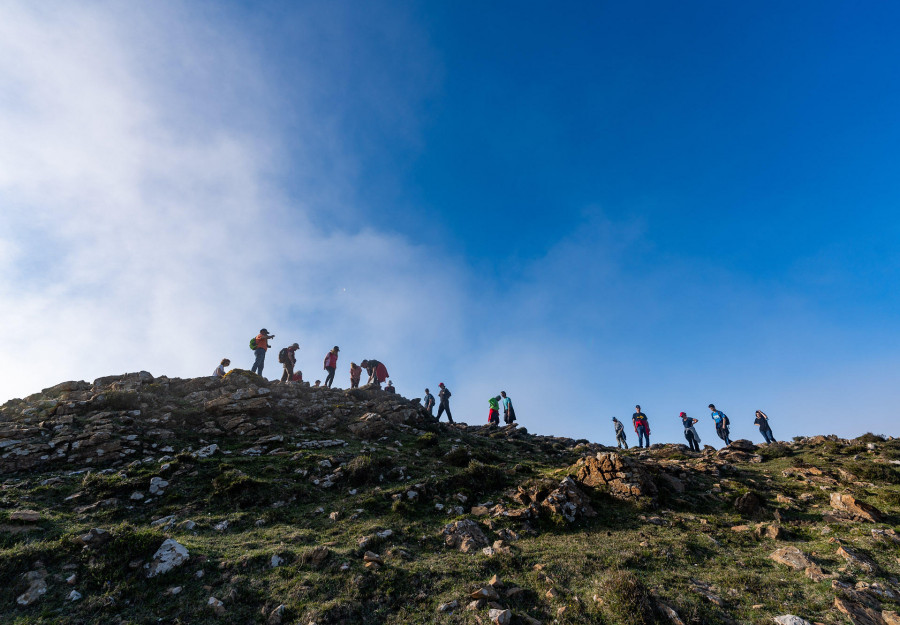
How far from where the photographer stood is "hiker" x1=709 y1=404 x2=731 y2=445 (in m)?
28.2

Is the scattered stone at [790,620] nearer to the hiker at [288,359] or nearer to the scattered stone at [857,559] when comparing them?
the scattered stone at [857,559]

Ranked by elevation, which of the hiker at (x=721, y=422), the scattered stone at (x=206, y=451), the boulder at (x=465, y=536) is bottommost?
the boulder at (x=465, y=536)

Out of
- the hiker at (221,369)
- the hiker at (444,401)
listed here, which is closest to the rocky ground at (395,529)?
the hiker at (221,369)

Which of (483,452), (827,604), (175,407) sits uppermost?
(175,407)

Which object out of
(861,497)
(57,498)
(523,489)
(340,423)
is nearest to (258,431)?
(340,423)

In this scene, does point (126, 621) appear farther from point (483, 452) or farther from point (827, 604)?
point (483, 452)

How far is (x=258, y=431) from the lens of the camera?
19.8m

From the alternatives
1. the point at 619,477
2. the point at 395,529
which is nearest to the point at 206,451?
the point at 395,529

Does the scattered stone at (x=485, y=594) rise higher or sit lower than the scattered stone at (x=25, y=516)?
lower

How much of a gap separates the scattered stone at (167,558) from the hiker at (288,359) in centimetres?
2038

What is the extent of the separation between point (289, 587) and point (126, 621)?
2.92 m

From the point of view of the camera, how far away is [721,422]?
28406mm

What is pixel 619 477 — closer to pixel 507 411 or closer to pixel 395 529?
pixel 395 529

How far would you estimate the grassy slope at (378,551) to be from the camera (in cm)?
759
